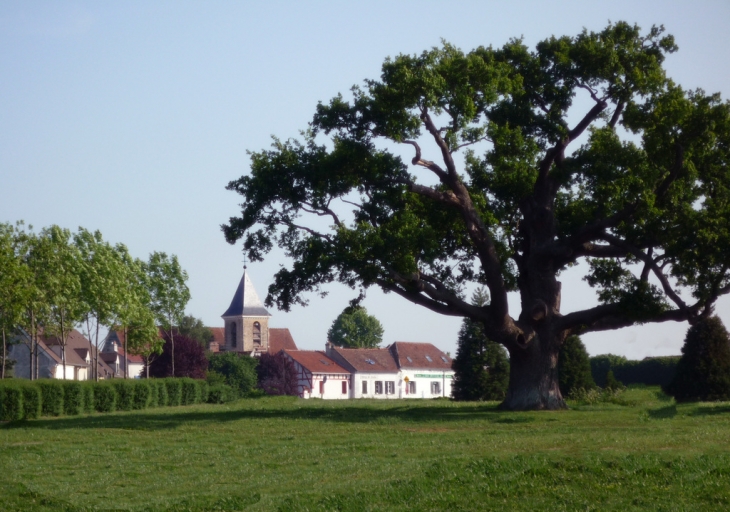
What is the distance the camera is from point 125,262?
55719 mm

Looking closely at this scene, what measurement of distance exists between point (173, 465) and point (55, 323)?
115 ft

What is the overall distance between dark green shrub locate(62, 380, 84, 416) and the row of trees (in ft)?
12.7

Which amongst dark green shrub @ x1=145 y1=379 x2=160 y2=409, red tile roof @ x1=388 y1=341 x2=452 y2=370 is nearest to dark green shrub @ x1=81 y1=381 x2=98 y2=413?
dark green shrub @ x1=145 y1=379 x2=160 y2=409

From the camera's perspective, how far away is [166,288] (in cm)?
5797

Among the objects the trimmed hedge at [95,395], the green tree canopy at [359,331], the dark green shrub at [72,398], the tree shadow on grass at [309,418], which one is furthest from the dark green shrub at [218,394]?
the green tree canopy at [359,331]

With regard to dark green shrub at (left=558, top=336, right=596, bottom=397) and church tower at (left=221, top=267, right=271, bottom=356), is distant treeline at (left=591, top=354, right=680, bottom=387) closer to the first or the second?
dark green shrub at (left=558, top=336, right=596, bottom=397)

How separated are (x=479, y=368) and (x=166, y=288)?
2411 cm

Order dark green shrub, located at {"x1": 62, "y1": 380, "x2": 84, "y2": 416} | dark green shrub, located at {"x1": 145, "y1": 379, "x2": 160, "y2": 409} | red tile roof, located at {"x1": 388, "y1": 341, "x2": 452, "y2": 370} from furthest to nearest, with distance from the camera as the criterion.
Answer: red tile roof, located at {"x1": 388, "y1": 341, "x2": 452, "y2": 370} < dark green shrub, located at {"x1": 145, "y1": 379, "x2": 160, "y2": 409} < dark green shrub, located at {"x1": 62, "y1": 380, "x2": 84, "y2": 416}

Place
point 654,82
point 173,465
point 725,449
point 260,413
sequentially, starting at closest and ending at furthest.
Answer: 1. point 725,449
2. point 173,465
3. point 654,82
4. point 260,413

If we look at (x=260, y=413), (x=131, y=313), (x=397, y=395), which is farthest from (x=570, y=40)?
(x=397, y=395)

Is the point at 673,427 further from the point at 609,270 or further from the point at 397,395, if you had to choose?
the point at 397,395

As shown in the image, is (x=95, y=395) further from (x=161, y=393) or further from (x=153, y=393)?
(x=161, y=393)

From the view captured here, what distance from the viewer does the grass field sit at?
1160cm

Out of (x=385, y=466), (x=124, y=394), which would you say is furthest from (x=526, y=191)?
(x=124, y=394)
